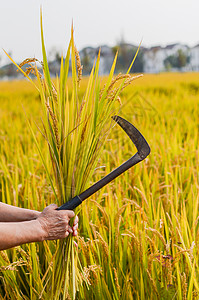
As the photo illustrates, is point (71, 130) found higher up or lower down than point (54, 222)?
higher up

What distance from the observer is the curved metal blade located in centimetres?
86

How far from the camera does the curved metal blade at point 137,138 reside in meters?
0.86

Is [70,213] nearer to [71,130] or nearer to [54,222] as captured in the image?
[54,222]

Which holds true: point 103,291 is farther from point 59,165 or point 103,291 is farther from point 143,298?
point 59,165

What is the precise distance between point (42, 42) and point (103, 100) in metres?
0.21

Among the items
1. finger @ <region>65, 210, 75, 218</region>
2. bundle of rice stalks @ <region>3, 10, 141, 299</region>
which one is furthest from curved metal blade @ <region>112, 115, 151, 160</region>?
finger @ <region>65, 210, 75, 218</region>

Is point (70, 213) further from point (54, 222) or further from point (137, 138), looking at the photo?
point (137, 138)

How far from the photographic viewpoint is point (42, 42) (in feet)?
2.79

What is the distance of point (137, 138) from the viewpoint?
897mm

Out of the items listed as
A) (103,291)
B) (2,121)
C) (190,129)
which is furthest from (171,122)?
(103,291)

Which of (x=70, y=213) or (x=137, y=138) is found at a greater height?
(x=137, y=138)

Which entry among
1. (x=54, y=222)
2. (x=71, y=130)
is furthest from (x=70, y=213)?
(x=71, y=130)

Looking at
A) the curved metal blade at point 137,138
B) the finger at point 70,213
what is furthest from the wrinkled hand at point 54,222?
the curved metal blade at point 137,138

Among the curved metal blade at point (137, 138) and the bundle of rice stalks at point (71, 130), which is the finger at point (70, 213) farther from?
the curved metal blade at point (137, 138)
